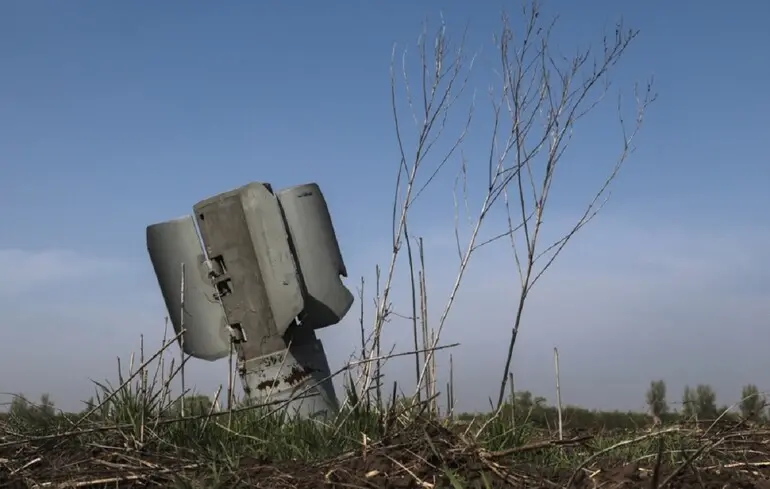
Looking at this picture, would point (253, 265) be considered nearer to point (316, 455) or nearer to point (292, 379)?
point (292, 379)

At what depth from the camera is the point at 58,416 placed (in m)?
3.87

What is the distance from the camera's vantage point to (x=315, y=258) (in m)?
4.43

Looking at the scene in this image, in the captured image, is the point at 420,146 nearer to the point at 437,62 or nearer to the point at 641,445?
the point at 437,62

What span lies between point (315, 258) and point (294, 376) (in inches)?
25.1

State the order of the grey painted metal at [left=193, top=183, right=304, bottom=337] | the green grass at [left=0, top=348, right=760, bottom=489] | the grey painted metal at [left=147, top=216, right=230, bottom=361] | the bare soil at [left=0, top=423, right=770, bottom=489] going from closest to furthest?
the bare soil at [left=0, top=423, right=770, bottom=489], the green grass at [left=0, top=348, right=760, bottom=489], the grey painted metal at [left=193, top=183, right=304, bottom=337], the grey painted metal at [left=147, top=216, right=230, bottom=361]

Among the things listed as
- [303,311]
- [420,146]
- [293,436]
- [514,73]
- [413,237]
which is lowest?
[293,436]

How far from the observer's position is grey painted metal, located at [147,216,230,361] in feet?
14.9

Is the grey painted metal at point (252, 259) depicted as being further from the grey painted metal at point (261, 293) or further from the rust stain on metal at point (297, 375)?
the rust stain on metal at point (297, 375)

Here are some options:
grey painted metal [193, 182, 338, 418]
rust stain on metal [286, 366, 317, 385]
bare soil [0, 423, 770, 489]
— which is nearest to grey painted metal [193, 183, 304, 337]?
grey painted metal [193, 182, 338, 418]

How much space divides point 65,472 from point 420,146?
2798 millimetres

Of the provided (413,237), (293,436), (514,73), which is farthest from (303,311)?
(514,73)

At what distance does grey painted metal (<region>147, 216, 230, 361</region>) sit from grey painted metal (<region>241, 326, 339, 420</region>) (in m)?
0.22

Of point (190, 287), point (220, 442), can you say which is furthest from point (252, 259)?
point (220, 442)

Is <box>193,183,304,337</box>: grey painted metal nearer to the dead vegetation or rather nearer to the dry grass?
the dry grass
